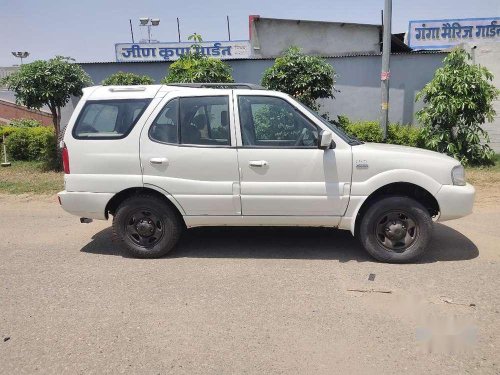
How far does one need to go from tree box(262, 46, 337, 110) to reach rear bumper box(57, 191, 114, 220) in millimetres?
5705

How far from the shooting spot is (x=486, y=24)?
1477 centimetres

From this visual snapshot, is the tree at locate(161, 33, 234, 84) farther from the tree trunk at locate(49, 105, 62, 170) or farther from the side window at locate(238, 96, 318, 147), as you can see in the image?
the side window at locate(238, 96, 318, 147)

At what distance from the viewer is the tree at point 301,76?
31.6 feet

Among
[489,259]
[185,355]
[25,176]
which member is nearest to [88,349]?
[185,355]

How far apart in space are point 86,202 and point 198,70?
550cm

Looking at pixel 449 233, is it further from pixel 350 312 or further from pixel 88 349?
pixel 88 349

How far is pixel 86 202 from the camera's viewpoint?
16.8ft

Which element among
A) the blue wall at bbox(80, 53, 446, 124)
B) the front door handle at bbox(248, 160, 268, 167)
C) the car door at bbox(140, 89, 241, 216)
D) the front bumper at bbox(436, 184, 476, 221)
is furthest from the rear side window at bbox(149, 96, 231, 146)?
the blue wall at bbox(80, 53, 446, 124)

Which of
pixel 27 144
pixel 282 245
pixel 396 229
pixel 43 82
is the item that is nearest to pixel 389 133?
pixel 282 245

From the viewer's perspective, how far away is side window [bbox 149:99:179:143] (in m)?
4.99

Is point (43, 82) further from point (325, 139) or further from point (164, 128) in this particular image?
point (325, 139)

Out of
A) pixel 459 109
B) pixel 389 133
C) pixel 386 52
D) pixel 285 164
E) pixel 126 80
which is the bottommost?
pixel 389 133

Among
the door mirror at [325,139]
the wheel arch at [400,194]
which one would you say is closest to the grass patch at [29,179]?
the door mirror at [325,139]

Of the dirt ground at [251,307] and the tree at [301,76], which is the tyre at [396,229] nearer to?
the dirt ground at [251,307]
